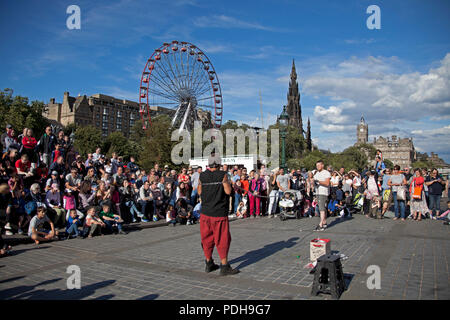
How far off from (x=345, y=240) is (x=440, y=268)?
2.81m

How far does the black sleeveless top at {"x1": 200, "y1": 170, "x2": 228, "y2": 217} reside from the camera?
5.90 meters

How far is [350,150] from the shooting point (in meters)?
90.7

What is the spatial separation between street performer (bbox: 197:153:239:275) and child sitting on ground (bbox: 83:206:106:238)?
5.21 m

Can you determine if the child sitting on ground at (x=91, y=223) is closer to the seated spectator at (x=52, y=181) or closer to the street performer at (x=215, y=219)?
the seated spectator at (x=52, y=181)

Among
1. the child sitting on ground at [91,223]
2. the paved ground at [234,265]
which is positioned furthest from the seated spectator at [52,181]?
the paved ground at [234,265]

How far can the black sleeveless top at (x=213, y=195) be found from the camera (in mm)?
5898

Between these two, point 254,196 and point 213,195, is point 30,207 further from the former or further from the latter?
point 254,196

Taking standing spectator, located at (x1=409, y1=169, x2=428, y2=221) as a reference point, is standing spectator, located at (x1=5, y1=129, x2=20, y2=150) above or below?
above

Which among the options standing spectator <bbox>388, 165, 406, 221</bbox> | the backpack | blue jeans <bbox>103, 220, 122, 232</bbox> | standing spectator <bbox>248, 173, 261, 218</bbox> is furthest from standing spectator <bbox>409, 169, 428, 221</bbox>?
the backpack

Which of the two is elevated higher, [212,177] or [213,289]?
[212,177]

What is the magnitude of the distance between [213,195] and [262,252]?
2278 mm

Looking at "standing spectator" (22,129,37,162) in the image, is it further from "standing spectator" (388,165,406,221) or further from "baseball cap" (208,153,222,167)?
"standing spectator" (388,165,406,221)

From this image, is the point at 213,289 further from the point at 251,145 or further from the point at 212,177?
the point at 251,145
